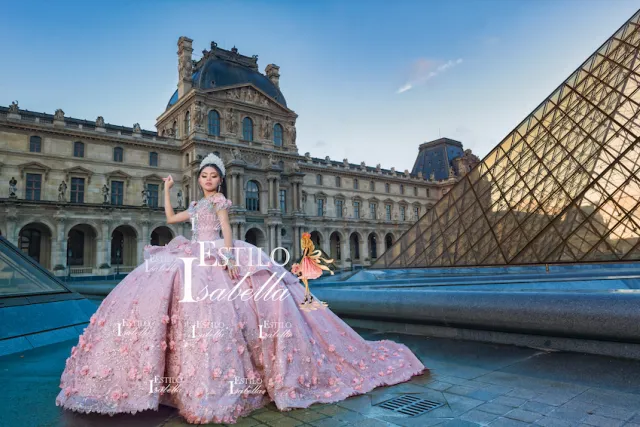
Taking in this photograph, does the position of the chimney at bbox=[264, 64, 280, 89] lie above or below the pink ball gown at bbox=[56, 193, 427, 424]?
above

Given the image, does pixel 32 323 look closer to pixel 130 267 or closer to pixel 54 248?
pixel 54 248

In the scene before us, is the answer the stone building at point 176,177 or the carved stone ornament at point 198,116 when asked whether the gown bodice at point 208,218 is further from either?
the carved stone ornament at point 198,116

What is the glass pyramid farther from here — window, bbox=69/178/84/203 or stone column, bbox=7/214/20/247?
window, bbox=69/178/84/203

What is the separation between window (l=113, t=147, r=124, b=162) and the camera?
3019 centimetres

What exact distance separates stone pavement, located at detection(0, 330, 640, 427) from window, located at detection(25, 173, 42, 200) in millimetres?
27975

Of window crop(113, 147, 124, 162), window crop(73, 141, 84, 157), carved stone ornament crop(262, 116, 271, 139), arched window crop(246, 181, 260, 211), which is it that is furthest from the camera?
carved stone ornament crop(262, 116, 271, 139)

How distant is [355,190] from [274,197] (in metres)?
13.3

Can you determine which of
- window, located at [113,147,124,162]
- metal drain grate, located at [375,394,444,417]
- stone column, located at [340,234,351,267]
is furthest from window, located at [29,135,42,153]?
metal drain grate, located at [375,394,444,417]

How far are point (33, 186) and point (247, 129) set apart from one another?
1666 cm

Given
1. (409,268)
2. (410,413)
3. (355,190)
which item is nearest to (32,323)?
(410,413)

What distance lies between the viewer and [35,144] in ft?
89.0

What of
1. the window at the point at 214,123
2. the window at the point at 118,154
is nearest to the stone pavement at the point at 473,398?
the window at the point at 118,154

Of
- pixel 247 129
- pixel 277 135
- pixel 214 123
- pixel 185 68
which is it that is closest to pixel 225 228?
pixel 214 123

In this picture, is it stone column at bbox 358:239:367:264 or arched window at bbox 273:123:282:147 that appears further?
stone column at bbox 358:239:367:264
